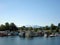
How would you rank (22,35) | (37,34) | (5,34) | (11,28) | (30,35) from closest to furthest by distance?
(30,35)
(22,35)
(37,34)
(5,34)
(11,28)

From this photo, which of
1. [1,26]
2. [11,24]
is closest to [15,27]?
[11,24]

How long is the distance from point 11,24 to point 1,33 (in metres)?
16.0

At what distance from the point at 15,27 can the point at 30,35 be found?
88.9 feet

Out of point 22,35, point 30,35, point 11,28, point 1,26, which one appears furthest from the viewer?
point 11,28

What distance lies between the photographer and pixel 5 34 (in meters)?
60.5

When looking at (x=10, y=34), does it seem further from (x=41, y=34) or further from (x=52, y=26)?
(x=52, y=26)

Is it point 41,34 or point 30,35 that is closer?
point 30,35

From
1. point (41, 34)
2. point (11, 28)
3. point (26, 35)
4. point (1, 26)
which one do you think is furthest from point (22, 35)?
point (11, 28)

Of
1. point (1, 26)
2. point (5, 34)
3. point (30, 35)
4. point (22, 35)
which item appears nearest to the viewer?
point (30, 35)

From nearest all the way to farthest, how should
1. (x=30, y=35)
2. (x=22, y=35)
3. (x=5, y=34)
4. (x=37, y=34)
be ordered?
(x=30, y=35) → (x=22, y=35) → (x=37, y=34) → (x=5, y=34)

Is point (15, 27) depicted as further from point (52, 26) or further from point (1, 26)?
point (52, 26)

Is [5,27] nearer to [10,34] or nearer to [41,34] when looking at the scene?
[10,34]

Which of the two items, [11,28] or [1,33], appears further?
[11,28]

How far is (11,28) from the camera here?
73250 mm
